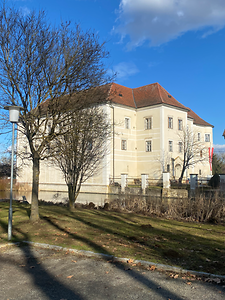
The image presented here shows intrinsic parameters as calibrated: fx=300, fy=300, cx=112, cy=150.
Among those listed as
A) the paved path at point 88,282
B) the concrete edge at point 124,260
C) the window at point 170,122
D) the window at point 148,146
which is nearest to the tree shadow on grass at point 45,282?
the paved path at point 88,282

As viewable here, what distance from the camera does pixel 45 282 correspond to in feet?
17.2

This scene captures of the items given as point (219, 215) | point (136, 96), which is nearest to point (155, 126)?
point (136, 96)

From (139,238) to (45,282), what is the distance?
4.12 meters

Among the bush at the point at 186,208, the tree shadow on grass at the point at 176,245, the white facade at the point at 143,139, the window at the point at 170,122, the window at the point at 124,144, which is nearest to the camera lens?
the tree shadow on grass at the point at 176,245

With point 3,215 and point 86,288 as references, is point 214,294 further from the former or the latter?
point 3,215

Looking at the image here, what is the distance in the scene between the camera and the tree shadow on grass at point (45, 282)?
4.66 meters

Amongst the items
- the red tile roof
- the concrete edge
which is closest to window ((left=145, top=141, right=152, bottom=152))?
the red tile roof

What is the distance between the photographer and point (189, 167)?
4978 centimetres

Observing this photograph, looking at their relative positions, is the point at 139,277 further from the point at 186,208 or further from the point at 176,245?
the point at 186,208

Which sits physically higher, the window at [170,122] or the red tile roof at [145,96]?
the red tile roof at [145,96]

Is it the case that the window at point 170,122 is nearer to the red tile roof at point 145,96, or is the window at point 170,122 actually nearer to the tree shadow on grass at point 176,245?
the red tile roof at point 145,96

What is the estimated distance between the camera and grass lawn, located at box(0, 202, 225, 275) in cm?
674

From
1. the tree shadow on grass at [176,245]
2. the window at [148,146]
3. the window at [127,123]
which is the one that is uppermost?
the window at [127,123]

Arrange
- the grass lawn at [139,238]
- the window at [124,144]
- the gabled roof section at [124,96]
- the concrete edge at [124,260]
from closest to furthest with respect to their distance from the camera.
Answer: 1. the concrete edge at [124,260]
2. the grass lawn at [139,238]
3. the window at [124,144]
4. the gabled roof section at [124,96]
